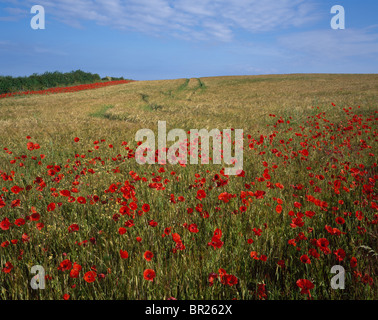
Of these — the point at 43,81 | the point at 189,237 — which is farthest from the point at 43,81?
the point at 189,237

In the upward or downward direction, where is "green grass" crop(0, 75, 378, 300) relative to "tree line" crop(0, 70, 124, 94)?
downward

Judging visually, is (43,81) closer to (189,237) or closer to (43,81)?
(43,81)

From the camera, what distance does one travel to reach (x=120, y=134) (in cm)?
643

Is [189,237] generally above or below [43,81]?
below

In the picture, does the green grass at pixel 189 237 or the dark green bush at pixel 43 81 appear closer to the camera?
the green grass at pixel 189 237

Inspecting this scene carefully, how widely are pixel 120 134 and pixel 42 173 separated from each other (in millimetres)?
2744

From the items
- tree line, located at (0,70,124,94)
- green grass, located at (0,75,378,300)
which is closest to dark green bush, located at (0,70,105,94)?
tree line, located at (0,70,124,94)

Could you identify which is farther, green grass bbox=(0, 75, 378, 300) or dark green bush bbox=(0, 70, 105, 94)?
dark green bush bbox=(0, 70, 105, 94)

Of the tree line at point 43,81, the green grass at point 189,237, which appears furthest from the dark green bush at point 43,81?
the green grass at point 189,237

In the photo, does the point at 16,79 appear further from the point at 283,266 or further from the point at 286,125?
the point at 283,266

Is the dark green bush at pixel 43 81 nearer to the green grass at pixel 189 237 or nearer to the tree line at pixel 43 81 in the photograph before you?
the tree line at pixel 43 81

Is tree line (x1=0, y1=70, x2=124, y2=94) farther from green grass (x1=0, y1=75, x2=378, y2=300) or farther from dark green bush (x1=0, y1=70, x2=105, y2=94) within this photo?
green grass (x1=0, y1=75, x2=378, y2=300)

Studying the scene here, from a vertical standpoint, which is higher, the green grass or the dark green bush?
the dark green bush
